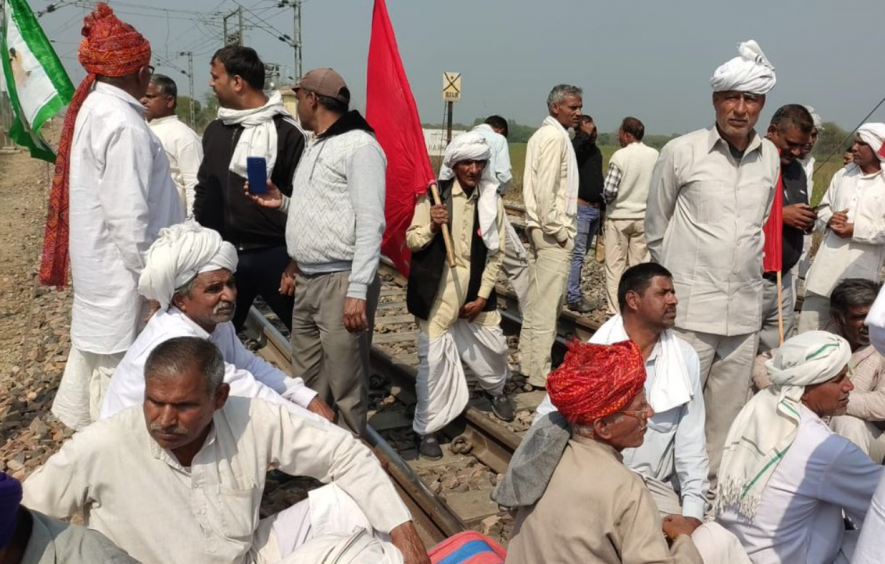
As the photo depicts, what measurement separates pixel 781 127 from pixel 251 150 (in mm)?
3498

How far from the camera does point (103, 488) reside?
8.55 feet

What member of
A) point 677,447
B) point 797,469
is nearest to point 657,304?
point 677,447

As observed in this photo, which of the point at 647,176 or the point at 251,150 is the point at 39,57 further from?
the point at 647,176

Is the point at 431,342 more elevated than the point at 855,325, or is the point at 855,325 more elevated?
the point at 855,325

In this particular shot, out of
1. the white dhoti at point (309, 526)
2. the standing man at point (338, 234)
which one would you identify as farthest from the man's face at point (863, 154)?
the white dhoti at point (309, 526)

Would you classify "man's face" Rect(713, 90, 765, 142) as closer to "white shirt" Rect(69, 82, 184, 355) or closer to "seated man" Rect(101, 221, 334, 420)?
"seated man" Rect(101, 221, 334, 420)

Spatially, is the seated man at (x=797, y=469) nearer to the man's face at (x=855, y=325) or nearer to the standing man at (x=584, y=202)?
the man's face at (x=855, y=325)

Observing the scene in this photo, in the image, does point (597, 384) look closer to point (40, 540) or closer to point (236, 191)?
point (40, 540)

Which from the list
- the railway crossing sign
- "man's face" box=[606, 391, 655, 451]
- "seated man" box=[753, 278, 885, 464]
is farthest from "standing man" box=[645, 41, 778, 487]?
the railway crossing sign

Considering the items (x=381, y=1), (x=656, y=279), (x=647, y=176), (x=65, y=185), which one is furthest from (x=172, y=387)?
(x=647, y=176)

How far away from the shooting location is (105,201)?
11.9 ft

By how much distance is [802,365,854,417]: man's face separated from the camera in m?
2.99

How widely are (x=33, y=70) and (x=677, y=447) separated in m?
4.69

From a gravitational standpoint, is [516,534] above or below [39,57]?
below
